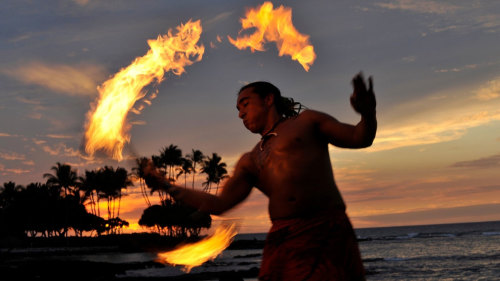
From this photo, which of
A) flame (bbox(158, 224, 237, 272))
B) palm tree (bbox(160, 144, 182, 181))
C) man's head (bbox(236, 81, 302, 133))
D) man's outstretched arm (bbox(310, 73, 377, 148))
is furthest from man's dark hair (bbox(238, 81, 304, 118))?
palm tree (bbox(160, 144, 182, 181))

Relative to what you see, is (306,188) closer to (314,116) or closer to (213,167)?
(314,116)

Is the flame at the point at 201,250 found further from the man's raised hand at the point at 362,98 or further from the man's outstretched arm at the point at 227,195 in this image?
the man's raised hand at the point at 362,98

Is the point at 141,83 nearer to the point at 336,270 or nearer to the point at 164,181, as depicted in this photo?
the point at 164,181

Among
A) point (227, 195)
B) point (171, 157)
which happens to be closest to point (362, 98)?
point (227, 195)

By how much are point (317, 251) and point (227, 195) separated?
95 cm

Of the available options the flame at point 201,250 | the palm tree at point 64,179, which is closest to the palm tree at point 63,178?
the palm tree at point 64,179

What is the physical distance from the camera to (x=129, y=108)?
5188 millimetres

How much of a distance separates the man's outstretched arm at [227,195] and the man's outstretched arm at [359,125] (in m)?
0.79

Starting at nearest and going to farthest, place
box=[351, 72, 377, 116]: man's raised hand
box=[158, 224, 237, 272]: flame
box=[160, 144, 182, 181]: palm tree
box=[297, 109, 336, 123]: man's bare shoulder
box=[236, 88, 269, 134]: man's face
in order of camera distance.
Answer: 1. box=[351, 72, 377, 116]: man's raised hand
2. box=[297, 109, 336, 123]: man's bare shoulder
3. box=[236, 88, 269, 134]: man's face
4. box=[158, 224, 237, 272]: flame
5. box=[160, 144, 182, 181]: palm tree

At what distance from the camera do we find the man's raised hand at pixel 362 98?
3.11m

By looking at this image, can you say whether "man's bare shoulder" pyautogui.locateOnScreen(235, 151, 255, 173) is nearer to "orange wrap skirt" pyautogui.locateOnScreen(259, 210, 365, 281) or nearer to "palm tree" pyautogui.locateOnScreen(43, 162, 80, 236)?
"orange wrap skirt" pyautogui.locateOnScreen(259, 210, 365, 281)

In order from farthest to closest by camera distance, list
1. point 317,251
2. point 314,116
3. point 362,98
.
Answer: point 314,116, point 317,251, point 362,98

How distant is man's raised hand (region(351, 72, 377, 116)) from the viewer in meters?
3.11

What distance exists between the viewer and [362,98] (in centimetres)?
311
